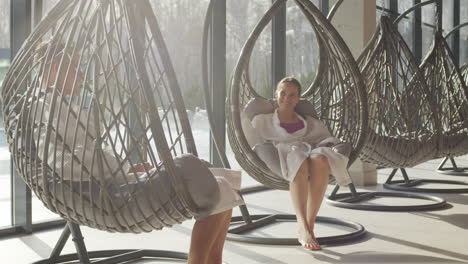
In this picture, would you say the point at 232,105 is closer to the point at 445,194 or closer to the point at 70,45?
the point at 70,45

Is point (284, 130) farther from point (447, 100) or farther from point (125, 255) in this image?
point (447, 100)

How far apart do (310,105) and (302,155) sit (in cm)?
60

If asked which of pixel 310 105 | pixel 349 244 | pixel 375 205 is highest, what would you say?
pixel 310 105

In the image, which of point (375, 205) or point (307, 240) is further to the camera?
point (375, 205)

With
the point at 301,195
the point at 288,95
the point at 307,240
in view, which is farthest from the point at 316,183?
the point at 288,95

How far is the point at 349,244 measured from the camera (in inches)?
137

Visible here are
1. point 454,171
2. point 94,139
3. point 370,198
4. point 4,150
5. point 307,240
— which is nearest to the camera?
point 94,139

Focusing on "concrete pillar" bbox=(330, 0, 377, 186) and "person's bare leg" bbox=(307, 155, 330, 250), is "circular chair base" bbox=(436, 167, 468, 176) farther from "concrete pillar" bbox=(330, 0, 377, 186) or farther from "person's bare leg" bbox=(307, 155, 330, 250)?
"person's bare leg" bbox=(307, 155, 330, 250)

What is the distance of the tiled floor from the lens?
125 inches

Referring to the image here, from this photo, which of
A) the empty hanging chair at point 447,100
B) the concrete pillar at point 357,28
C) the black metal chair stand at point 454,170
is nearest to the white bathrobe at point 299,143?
the empty hanging chair at point 447,100

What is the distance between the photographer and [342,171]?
3.60 metres

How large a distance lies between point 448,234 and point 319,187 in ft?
2.57

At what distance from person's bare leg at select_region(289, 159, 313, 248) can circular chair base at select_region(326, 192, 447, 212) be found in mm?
1193

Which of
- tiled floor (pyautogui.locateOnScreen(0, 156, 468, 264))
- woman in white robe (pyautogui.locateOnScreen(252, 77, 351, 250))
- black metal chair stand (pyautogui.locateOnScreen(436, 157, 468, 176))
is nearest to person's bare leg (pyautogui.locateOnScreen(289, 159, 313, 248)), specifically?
woman in white robe (pyautogui.locateOnScreen(252, 77, 351, 250))
